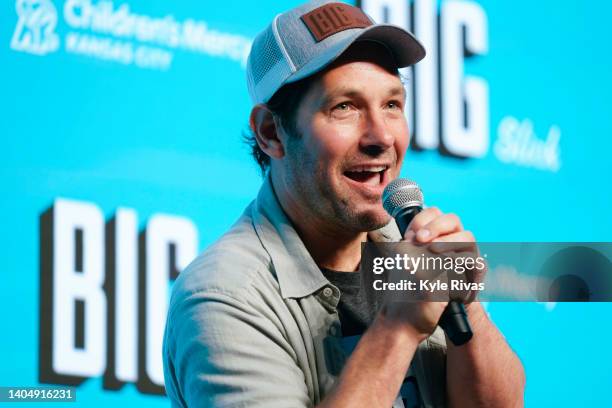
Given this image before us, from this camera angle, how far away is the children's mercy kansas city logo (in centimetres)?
252

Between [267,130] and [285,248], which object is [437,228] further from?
[267,130]

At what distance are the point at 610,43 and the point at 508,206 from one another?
0.79m

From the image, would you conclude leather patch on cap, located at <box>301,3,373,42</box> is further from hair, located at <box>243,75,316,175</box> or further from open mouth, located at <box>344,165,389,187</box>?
open mouth, located at <box>344,165,389,187</box>

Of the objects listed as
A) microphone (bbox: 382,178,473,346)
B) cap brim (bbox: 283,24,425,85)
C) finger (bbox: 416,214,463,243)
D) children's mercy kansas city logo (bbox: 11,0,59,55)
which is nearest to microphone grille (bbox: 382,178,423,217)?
microphone (bbox: 382,178,473,346)

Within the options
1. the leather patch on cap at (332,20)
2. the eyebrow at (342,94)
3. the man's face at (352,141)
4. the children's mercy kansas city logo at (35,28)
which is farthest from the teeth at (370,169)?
the children's mercy kansas city logo at (35,28)

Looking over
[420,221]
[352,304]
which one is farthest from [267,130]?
[420,221]

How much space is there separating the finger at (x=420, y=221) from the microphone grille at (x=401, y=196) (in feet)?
0.27

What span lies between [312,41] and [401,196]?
1.08ft

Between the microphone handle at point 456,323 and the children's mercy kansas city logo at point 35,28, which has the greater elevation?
the children's mercy kansas city logo at point 35,28

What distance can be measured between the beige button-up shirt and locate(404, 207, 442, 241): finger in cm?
24

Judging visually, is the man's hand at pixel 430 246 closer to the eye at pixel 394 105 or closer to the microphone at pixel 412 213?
the microphone at pixel 412 213

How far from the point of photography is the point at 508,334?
3.20 metres

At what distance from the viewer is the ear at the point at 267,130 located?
1681mm

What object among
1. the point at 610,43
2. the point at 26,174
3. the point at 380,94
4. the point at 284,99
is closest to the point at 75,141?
the point at 26,174
